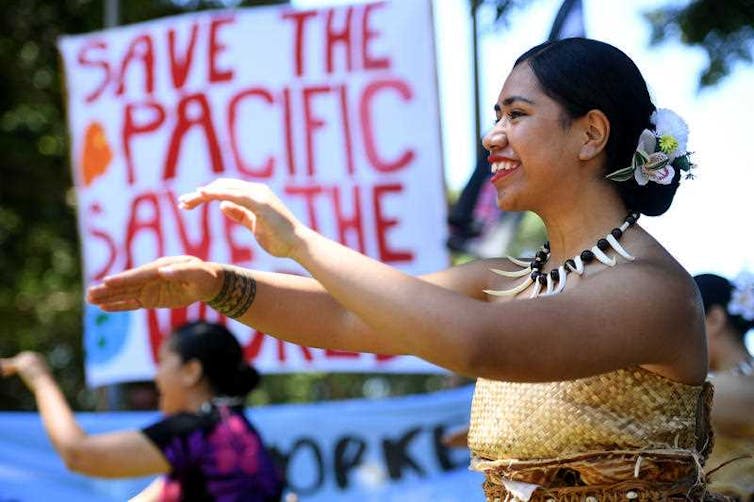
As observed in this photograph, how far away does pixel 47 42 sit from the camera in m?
9.70

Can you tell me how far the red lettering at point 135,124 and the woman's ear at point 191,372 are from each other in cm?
149

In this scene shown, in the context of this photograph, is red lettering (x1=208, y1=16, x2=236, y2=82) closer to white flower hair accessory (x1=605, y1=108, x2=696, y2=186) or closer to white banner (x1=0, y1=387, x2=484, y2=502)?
white banner (x1=0, y1=387, x2=484, y2=502)

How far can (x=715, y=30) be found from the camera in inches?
181

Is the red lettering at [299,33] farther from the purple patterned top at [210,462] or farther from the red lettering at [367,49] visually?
the purple patterned top at [210,462]

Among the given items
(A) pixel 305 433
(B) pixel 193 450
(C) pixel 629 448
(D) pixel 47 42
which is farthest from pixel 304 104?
(D) pixel 47 42

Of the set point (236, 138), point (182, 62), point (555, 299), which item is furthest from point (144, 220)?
point (555, 299)

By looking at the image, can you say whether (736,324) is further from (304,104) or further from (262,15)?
(262,15)

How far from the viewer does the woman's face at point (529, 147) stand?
1969mm

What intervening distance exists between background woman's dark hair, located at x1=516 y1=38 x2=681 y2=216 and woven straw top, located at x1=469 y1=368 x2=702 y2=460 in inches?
13.3

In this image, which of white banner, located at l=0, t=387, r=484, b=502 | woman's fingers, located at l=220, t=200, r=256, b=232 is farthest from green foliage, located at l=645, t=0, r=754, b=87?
woman's fingers, located at l=220, t=200, r=256, b=232

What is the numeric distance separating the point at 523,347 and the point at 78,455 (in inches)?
97.8

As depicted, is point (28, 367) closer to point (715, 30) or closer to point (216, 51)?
point (216, 51)

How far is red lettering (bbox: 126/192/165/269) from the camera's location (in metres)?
5.32

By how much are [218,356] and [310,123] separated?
1.35m
